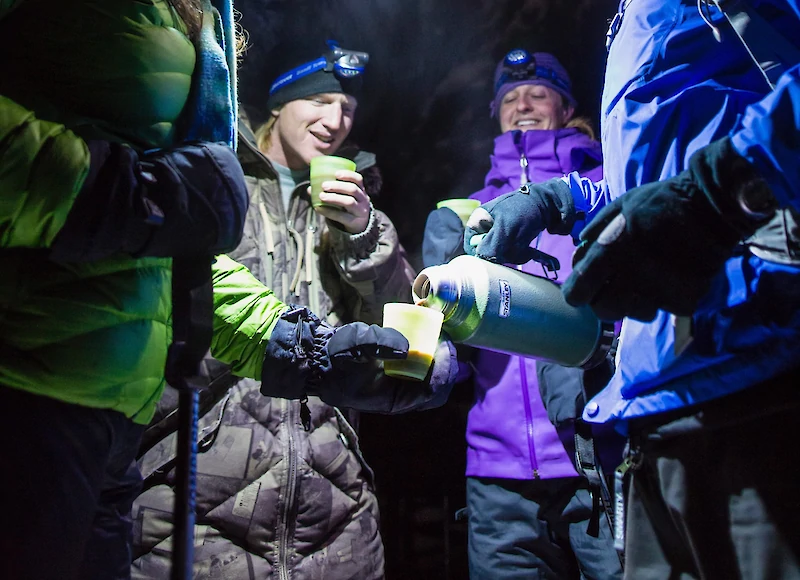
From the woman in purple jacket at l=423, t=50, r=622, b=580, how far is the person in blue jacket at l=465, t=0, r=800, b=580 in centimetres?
82

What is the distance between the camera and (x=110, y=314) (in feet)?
3.24

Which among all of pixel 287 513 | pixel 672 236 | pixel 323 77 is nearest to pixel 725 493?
pixel 672 236

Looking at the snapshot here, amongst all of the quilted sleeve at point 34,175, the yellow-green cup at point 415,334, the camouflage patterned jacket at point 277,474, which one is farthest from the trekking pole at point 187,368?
the camouflage patterned jacket at point 277,474

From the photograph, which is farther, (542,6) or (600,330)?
(542,6)

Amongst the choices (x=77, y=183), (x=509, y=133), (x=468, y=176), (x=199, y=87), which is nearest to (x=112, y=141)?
(x=77, y=183)

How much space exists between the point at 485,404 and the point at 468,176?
1.46 meters

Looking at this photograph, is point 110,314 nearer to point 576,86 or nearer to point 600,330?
point 600,330

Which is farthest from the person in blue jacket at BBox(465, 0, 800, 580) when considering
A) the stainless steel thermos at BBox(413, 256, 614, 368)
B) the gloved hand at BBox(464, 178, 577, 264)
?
the gloved hand at BBox(464, 178, 577, 264)

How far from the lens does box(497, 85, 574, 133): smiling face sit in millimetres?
2803

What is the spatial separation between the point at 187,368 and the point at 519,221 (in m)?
0.78

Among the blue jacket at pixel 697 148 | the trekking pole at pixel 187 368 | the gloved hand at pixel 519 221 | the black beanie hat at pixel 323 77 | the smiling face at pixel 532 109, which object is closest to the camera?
the blue jacket at pixel 697 148

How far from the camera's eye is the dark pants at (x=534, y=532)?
2.04 meters

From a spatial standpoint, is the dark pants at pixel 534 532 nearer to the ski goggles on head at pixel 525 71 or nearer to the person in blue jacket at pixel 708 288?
the person in blue jacket at pixel 708 288

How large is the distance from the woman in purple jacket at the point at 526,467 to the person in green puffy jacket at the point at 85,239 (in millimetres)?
1217
